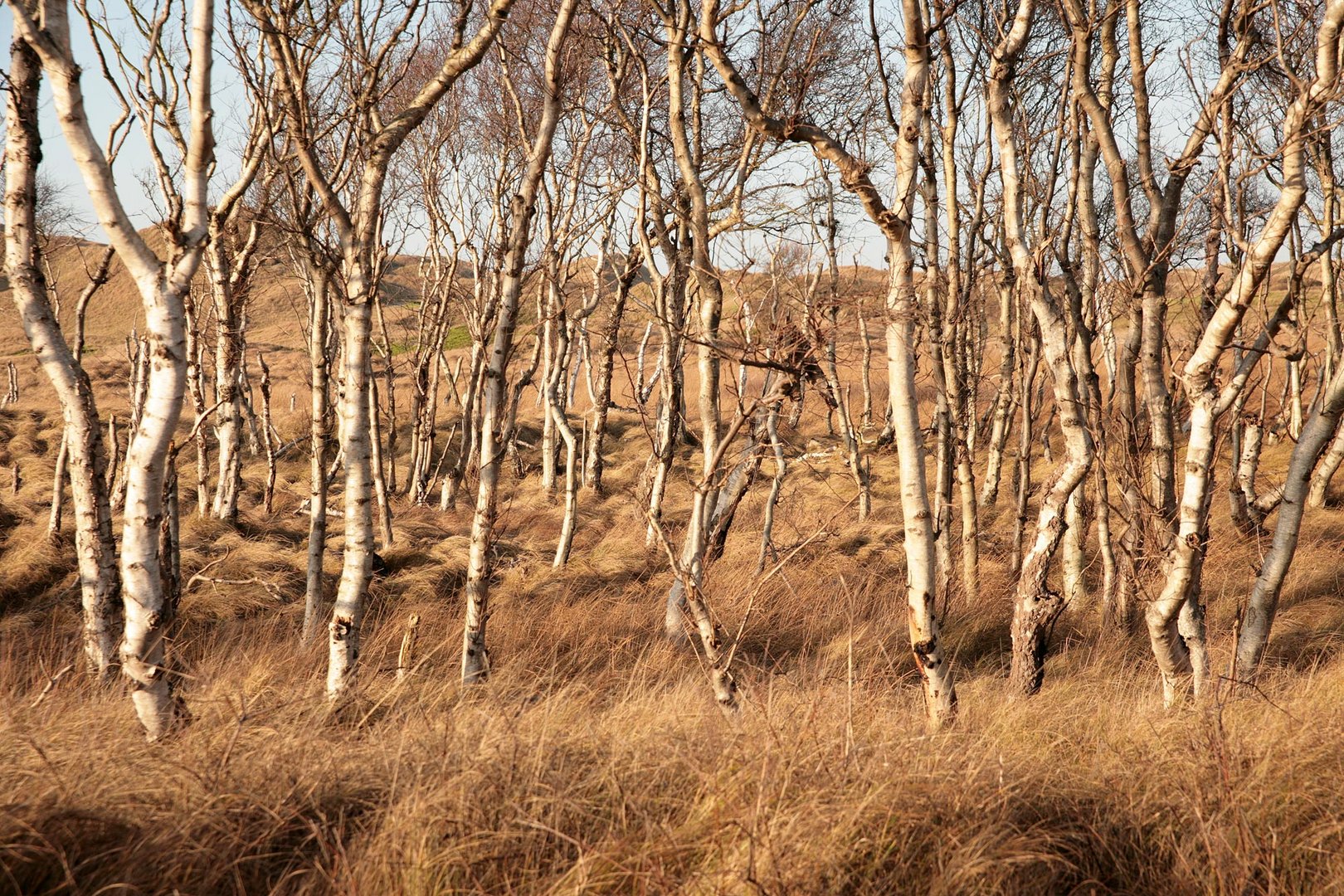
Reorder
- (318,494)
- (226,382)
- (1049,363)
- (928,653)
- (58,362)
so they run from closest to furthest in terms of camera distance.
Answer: (928,653) < (58,362) < (1049,363) < (318,494) < (226,382)

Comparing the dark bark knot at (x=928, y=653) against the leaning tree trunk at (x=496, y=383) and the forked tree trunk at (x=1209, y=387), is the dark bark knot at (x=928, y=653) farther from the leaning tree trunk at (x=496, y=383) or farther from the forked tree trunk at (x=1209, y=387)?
the leaning tree trunk at (x=496, y=383)

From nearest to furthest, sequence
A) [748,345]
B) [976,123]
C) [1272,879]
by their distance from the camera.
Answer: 1. [1272,879]
2. [748,345]
3. [976,123]

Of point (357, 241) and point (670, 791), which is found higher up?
point (357, 241)

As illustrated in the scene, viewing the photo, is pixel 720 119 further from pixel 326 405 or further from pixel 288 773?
pixel 288 773

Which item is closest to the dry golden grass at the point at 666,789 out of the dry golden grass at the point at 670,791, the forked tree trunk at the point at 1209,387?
the dry golden grass at the point at 670,791

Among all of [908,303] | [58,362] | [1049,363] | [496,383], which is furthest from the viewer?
[496,383]

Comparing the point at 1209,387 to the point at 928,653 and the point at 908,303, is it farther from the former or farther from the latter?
the point at 928,653

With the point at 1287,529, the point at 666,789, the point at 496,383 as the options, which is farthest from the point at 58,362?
the point at 1287,529

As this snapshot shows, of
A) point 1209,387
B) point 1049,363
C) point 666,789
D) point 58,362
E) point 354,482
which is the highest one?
point 58,362

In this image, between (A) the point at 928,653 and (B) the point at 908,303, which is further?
(A) the point at 928,653

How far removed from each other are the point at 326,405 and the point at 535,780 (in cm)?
470

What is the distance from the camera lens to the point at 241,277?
284 inches

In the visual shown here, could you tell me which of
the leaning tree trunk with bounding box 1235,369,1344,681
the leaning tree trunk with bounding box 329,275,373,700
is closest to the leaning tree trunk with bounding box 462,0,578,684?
the leaning tree trunk with bounding box 329,275,373,700

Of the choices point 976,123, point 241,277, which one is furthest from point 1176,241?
point 241,277
